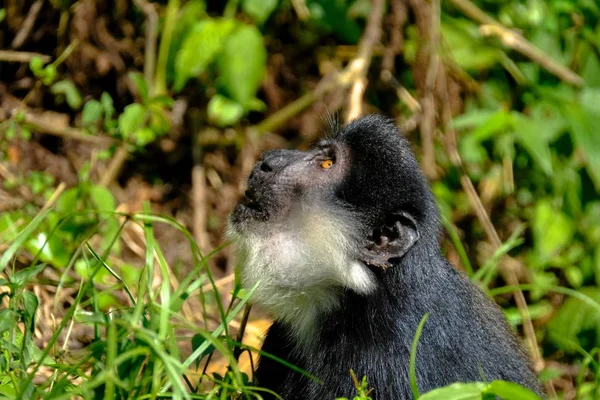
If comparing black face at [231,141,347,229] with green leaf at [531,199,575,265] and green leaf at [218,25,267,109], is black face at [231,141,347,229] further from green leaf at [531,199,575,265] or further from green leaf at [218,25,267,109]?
green leaf at [531,199,575,265]

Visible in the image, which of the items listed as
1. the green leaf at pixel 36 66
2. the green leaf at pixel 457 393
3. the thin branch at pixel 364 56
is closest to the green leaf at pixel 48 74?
the green leaf at pixel 36 66

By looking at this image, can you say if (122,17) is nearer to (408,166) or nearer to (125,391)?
(408,166)

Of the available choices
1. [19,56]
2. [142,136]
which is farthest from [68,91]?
[142,136]

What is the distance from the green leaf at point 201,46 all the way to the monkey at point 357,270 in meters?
2.39

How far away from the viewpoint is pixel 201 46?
19.9 ft

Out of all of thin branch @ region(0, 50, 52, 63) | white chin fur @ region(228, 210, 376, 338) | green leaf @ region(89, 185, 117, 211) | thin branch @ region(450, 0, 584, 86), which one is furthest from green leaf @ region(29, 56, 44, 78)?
white chin fur @ region(228, 210, 376, 338)

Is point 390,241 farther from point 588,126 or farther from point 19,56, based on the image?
point 19,56

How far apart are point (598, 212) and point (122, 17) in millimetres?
3997

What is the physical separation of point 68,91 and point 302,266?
3829mm

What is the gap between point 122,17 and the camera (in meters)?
7.13

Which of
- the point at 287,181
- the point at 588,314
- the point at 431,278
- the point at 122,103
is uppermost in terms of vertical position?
the point at 287,181

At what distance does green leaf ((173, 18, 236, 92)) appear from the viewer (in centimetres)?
602

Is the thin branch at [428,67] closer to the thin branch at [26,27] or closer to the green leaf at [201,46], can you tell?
the green leaf at [201,46]

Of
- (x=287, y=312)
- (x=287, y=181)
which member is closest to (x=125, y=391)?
(x=287, y=312)
